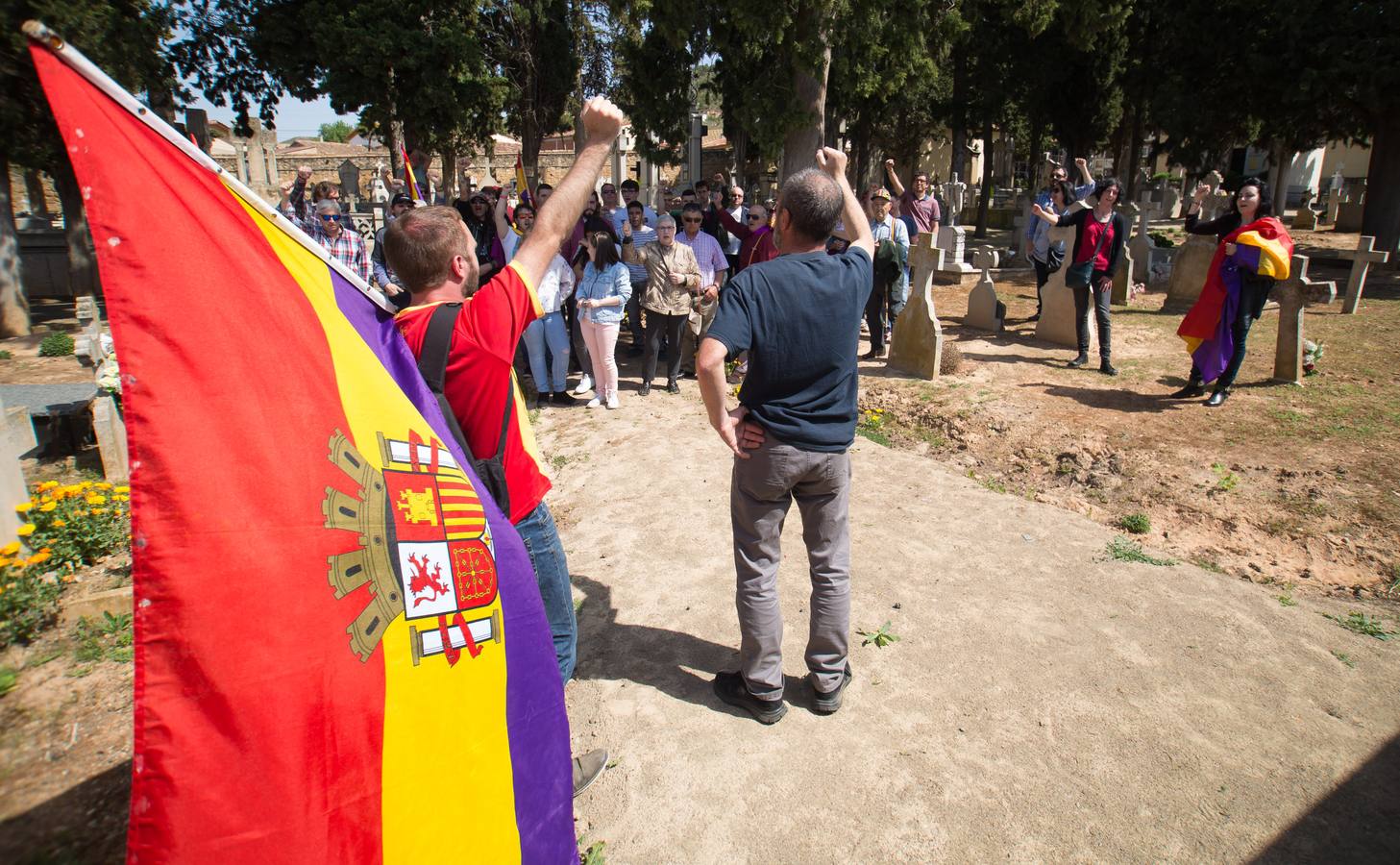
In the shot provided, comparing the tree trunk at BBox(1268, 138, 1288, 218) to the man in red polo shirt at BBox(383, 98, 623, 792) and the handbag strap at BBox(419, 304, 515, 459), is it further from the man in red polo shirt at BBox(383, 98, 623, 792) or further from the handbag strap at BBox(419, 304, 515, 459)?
the handbag strap at BBox(419, 304, 515, 459)

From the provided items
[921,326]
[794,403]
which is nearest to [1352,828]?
[794,403]

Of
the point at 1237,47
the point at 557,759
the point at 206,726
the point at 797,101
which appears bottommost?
the point at 557,759

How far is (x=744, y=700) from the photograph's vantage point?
340 centimetres

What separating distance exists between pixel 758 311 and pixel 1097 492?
4.17 meters

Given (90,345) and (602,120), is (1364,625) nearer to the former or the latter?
(602,120)

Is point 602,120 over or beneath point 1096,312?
over

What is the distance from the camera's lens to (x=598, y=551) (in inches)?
198

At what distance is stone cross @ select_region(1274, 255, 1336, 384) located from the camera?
738cm

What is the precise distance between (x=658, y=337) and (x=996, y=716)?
5973mm

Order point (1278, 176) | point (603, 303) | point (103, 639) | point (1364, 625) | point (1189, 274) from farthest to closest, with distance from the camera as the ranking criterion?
1. point (1278, 176)
2. point (1189, 274)
3. point (603, 303)
4. point (103, 639)
5. point (1364, 625)

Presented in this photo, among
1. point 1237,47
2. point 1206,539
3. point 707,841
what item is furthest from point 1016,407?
point 1237,47

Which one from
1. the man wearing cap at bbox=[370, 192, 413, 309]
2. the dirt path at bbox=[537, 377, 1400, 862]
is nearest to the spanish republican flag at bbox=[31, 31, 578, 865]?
the dirt path at bbox=[537, 377, 1400, 862]

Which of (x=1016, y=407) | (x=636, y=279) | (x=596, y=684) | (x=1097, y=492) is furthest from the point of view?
(x=636, y=279)

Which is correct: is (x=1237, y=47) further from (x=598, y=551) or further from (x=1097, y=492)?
(x=598, y=551)
